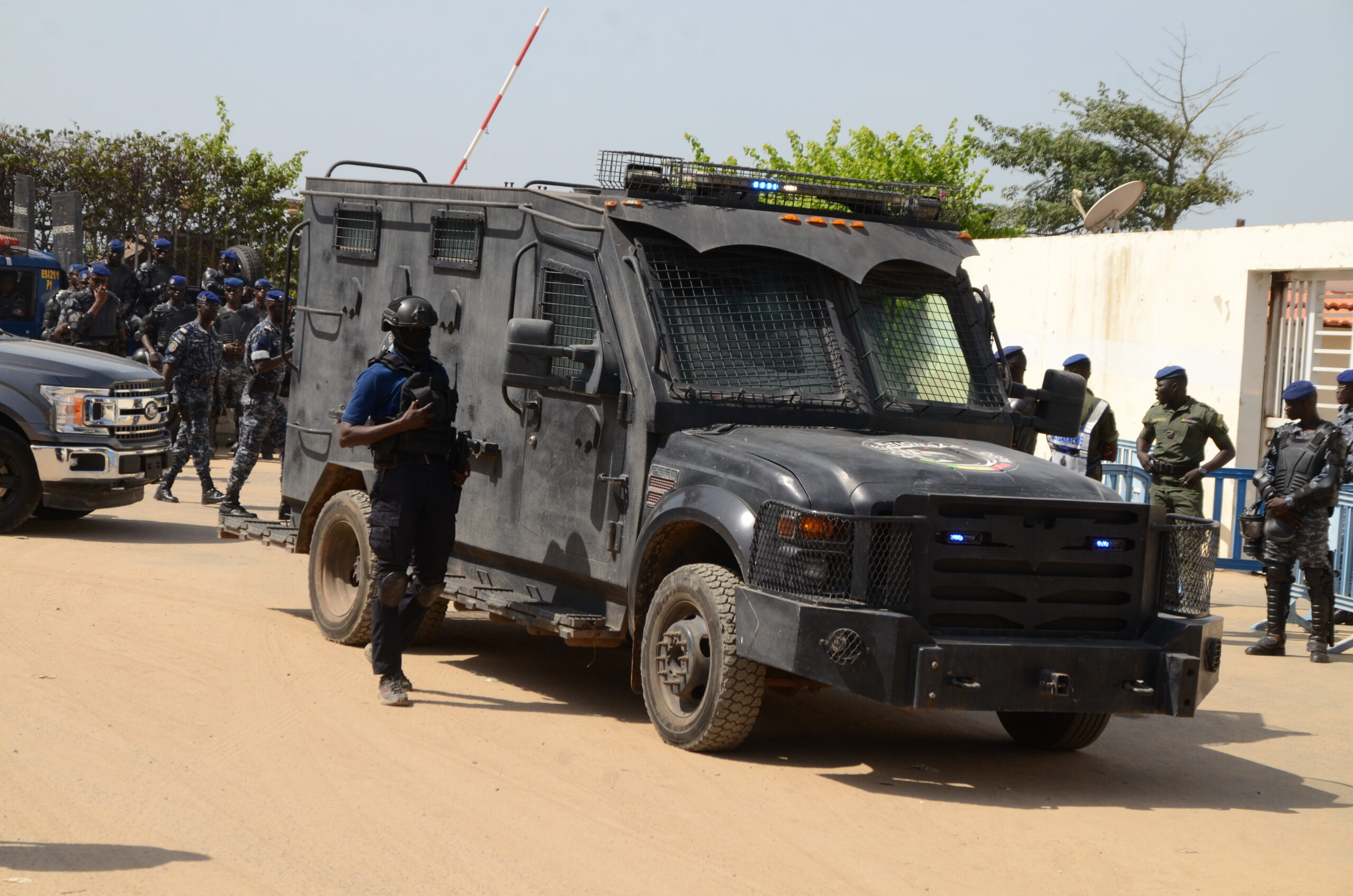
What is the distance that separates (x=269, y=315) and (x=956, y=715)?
325 inches

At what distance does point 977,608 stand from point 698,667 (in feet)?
4.10

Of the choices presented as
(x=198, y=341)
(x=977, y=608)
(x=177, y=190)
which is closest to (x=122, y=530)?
(x=198, y=341)

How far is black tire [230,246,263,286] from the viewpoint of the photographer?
919 inches

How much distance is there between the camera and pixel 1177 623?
6.39 m

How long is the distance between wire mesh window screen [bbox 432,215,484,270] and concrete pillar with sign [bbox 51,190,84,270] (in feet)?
52.0

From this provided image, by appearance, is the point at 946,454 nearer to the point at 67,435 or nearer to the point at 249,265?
the point at 67,435

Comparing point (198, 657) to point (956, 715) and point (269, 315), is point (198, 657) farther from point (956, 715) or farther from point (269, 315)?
point (269, 315)

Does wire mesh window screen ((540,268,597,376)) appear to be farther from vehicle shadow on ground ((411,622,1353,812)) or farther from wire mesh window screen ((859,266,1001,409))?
vehicle shadow on ground ((411,622,1353,812))

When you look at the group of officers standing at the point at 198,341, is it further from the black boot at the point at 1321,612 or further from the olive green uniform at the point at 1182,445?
the black boot at the point at 1321,612

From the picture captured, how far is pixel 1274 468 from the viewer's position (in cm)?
1043

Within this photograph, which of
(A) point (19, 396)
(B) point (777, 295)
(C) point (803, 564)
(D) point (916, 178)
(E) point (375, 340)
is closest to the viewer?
(C) point (803, 564)

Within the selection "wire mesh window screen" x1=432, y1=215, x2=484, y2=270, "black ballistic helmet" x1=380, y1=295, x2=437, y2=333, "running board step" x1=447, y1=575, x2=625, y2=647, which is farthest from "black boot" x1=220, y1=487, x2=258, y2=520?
"black ballistic helmet" x1=380, y1=295, x2=437, y2=333

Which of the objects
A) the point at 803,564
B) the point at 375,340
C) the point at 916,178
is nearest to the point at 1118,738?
the point at 803,564

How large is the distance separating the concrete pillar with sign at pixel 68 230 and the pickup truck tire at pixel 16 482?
11321 millimetres
